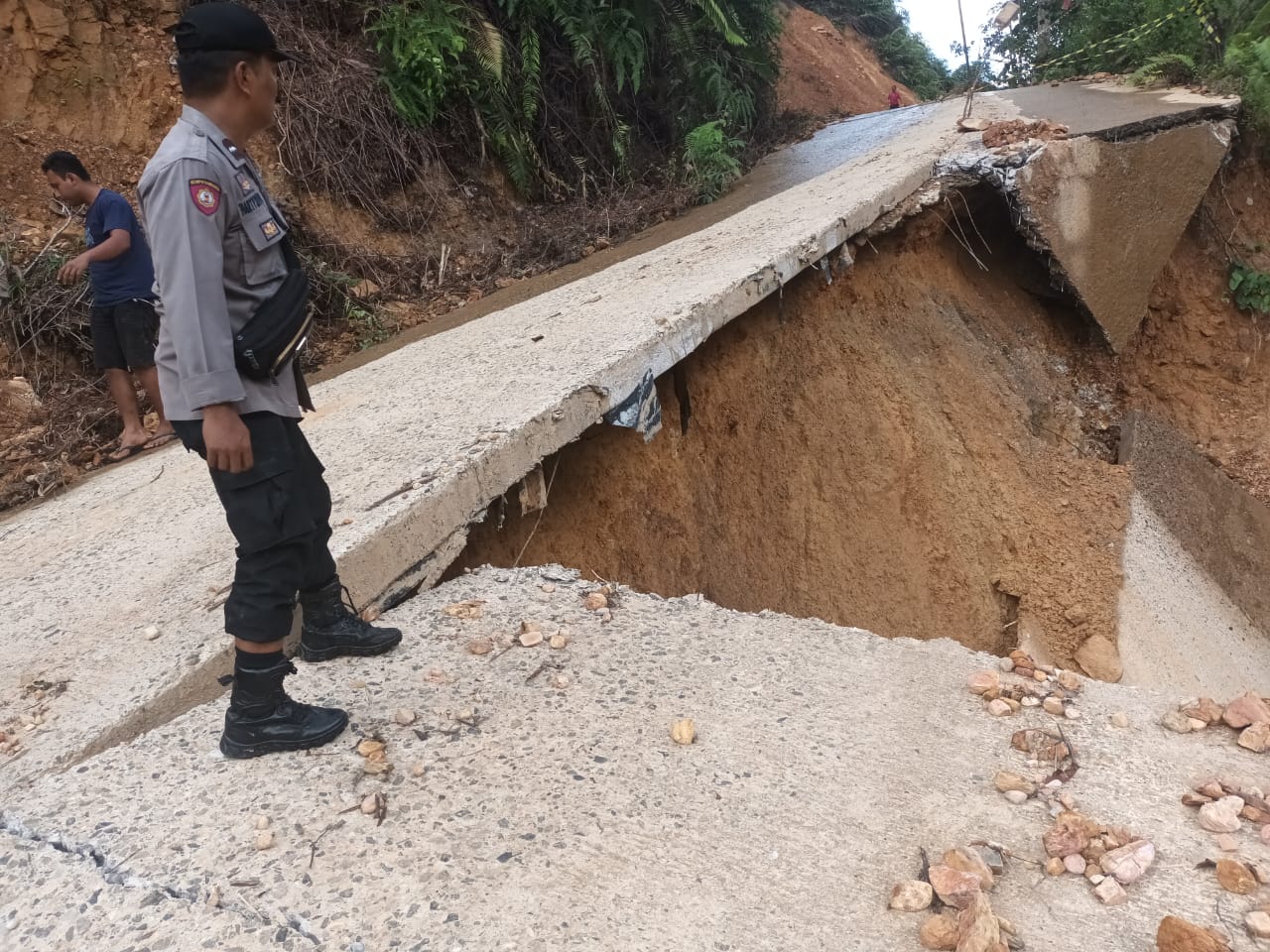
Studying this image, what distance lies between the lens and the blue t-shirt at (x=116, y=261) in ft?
13.8

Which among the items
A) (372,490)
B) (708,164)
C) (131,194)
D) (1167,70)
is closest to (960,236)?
(1167,70)

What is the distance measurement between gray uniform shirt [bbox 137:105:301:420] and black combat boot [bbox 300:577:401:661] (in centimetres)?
67

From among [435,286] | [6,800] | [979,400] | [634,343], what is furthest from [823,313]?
[6,800]

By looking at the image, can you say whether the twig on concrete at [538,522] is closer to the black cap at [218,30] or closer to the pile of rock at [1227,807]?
the black cap at [218,30]

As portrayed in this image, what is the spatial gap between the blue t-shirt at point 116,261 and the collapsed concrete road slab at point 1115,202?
215 inches

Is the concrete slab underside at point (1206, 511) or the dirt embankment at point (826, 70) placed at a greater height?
the dirt embankment at point (826, 70)

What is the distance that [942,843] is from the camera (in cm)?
167

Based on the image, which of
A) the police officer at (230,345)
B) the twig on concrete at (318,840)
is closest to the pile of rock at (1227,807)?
the twig on concrete at (318,840)

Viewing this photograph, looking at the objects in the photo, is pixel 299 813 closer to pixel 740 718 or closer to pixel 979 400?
pixel 740 718

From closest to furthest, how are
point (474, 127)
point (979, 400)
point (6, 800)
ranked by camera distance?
point (6, 800) → point (979, 400) → point (474, 127)

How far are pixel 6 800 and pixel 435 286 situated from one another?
214 inches

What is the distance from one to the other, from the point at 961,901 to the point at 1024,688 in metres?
0.76

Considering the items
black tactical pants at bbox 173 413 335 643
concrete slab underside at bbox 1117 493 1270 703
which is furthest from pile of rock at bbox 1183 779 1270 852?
concrete slab underside at bbox 1117 493 1270 703

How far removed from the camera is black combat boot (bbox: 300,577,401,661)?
2.31 metres
